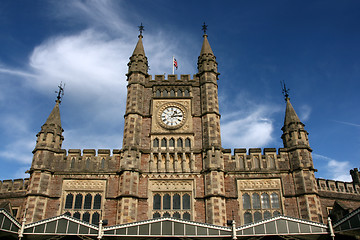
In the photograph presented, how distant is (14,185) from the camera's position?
103ft

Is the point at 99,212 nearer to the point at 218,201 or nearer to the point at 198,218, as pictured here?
the point at 198,218

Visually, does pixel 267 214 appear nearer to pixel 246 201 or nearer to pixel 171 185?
pixel 246 201

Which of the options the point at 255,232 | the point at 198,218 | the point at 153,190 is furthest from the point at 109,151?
the point at 255,232

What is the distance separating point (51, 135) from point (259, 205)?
19.7 m

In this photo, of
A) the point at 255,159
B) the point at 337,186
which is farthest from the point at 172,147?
the point at 337,186

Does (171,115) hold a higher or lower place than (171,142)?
higher

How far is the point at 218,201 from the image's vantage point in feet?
87.8

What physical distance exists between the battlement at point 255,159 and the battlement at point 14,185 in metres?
19.2

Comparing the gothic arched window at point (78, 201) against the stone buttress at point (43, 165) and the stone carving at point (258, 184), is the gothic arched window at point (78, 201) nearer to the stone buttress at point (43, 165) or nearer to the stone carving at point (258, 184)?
the stone buttress at point (43, 165)

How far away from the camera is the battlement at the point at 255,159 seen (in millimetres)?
29156

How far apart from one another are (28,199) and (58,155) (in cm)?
458

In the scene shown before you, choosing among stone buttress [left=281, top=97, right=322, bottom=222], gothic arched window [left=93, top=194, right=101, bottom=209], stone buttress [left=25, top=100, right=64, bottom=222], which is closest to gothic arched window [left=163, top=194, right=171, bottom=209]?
gothic arched window [left=93, top=194, right=101, bottom=209]

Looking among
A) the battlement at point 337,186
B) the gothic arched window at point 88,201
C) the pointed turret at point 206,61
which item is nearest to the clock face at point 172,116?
the pointed turret at point 206,61

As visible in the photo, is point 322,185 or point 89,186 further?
point 322,185
